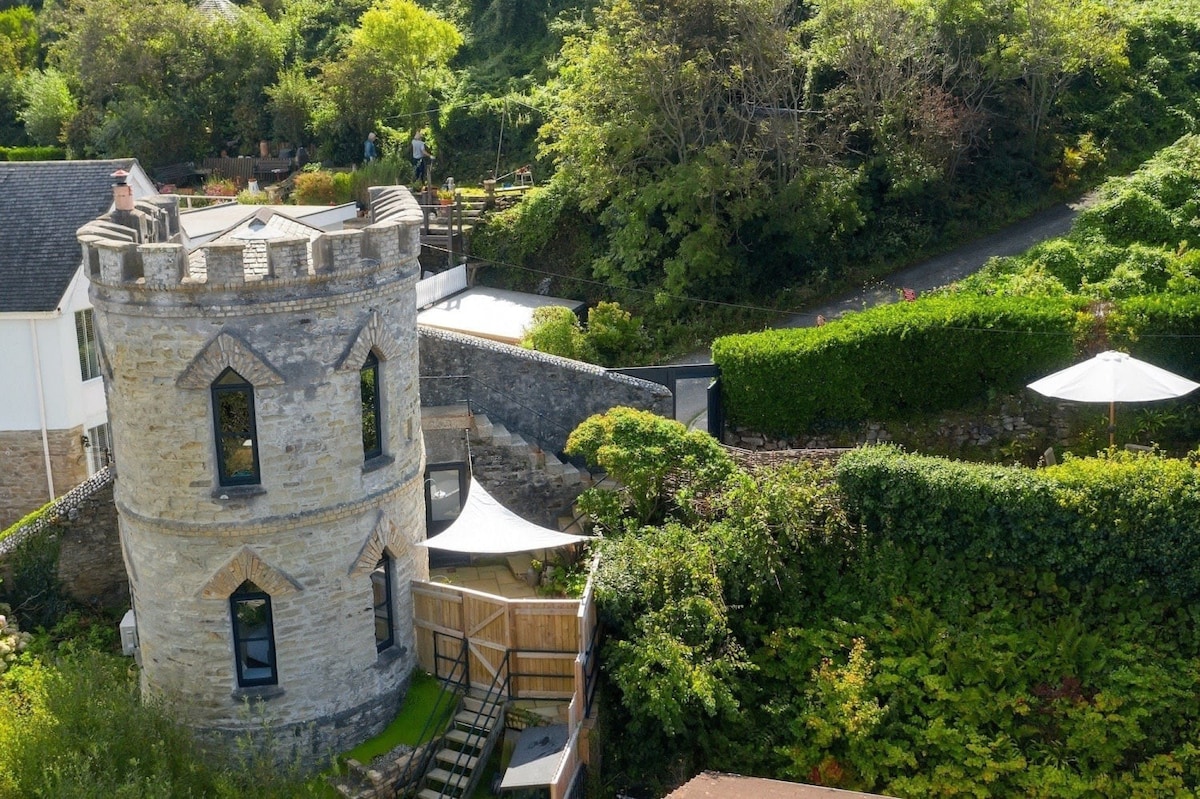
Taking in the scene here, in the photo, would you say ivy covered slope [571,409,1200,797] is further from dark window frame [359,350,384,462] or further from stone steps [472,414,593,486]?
stone steps [472,414,593,486]

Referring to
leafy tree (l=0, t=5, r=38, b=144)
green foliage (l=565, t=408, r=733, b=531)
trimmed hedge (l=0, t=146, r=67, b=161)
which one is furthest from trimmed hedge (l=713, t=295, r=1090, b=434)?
leafy tree (l=0, t=5, r=38, b=144)

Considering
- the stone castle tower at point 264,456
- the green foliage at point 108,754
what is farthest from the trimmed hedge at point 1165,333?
the green foliage at point 108,754

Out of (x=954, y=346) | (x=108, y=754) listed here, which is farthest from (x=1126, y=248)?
(x=108, y=754)

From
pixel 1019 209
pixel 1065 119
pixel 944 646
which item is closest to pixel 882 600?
pixel 944 646

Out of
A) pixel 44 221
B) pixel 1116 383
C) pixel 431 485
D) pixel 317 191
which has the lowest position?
pixel 431 485

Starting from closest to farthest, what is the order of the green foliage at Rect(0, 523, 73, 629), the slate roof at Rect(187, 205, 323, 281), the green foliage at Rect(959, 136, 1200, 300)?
the slate roof at Rect(187, 205, 323, 281) < the green foliage at Rect(0, 523, 73, 629) < the green foliage at Rect(959, 136, 1200, 300)

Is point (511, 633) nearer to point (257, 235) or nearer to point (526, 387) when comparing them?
point (257, 235)
